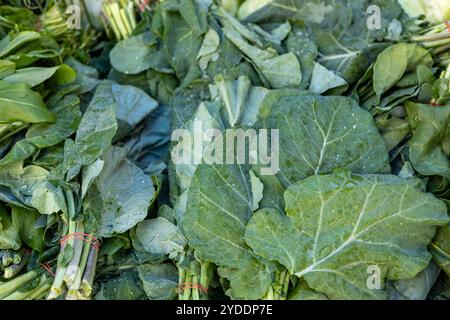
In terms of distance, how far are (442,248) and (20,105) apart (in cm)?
143

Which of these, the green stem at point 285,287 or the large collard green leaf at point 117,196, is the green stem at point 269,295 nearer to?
the green stem at point 285,287

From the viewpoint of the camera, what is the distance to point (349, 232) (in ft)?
5.36

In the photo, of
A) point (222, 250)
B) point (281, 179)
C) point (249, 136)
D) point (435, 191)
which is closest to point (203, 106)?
point (249, 136)

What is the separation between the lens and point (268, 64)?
214cm

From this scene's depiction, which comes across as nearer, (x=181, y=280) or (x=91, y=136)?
(x=181, y=280)

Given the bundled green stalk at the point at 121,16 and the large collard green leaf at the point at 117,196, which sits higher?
the bundled green stalk at the point at 121,16

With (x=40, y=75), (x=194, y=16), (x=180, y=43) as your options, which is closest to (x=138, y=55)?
(x=180, y=43)

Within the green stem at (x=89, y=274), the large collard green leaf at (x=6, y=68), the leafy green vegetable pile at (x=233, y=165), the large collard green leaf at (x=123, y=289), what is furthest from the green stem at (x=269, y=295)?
the large collard green leaf at (x=6, y=68)

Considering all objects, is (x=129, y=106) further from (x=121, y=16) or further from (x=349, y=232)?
(x=349, y=232)

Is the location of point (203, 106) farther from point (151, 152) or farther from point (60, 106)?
point (60, 106)

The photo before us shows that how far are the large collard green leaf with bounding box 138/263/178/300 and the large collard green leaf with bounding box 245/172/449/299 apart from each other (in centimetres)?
33

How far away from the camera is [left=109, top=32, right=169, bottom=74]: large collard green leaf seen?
7.63ft

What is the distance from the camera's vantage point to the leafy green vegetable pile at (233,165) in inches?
64.9

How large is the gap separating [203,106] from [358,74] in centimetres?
59
